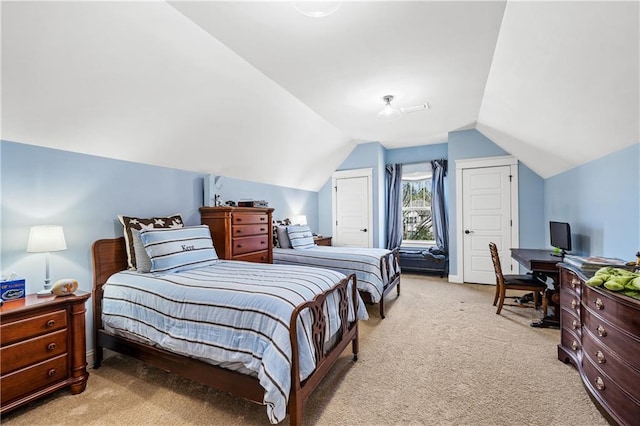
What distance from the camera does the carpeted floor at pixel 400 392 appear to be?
1.75 meters

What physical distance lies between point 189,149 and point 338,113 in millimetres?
2052

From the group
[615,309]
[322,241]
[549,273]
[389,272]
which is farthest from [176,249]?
[549,273]

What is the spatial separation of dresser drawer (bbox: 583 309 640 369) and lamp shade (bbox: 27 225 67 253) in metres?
3.56

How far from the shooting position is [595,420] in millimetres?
1689

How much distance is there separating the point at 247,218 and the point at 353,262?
144 cm

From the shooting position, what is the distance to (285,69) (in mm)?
2756

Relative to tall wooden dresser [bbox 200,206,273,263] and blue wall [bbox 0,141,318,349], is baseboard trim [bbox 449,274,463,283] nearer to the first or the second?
tall wooden dresser [bbox 200,206,273,263]

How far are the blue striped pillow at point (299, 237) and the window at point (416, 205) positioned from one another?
261cm

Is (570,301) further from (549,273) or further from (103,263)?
(103,263)

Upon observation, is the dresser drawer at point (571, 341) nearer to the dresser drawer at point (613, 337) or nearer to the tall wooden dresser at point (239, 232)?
the dresser drawer at point (613, 337)

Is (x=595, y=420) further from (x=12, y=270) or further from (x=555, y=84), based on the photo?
(x=12, y=270)

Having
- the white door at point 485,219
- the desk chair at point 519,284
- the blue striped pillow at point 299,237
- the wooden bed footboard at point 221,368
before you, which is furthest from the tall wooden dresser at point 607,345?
the blue striped pillow at point 299,237

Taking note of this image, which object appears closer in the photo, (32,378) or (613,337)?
(613,337)

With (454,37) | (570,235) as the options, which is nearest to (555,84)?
(454,37)
